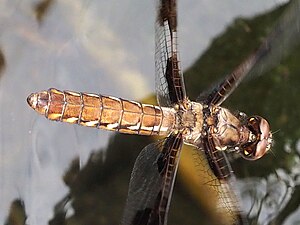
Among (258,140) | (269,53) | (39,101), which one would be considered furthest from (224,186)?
(39,101)

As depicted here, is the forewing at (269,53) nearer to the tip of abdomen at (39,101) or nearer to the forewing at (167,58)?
the forewing at (167,58)

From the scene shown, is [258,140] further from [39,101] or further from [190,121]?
[39,101]

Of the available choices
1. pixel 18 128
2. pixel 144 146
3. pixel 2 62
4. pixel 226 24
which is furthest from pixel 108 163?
pixel 226 24

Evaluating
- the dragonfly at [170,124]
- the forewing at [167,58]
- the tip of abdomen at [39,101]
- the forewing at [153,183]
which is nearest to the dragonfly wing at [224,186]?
the dragonfly at [170,124]

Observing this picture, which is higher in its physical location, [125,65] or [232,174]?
[125,65]

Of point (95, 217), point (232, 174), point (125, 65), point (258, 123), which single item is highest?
point (125, 65)

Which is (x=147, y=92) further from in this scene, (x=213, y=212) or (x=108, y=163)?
(x=213, y=212)

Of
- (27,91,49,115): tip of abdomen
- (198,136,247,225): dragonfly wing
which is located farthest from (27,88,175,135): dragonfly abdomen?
(198,136,247,225): dragonfly wing
